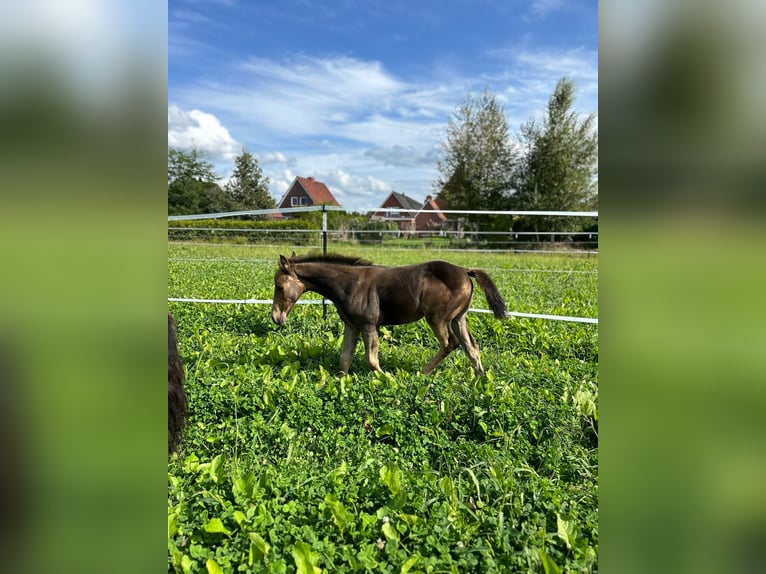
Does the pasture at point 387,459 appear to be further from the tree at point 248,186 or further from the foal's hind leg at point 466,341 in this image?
the tree at point 248,186

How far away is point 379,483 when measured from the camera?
2.82 meters

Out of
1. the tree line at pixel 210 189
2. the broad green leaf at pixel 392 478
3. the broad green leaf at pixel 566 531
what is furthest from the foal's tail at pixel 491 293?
the tree line at pixel 210 189

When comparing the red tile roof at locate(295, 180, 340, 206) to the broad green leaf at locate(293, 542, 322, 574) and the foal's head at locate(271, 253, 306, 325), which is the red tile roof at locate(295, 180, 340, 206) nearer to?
the foal's head at locate(271, 253, 306, 325)

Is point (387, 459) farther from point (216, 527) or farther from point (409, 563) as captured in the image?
point (216, 527)

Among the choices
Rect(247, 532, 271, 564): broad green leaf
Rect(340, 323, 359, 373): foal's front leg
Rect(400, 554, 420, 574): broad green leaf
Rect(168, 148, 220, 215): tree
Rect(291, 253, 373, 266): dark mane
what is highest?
Rect(168, 148, 220, 215): tree

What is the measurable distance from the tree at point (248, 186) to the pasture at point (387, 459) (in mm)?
43682

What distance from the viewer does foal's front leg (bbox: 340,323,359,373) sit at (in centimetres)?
523

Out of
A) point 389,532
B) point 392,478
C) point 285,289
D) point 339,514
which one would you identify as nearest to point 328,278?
point 285,289

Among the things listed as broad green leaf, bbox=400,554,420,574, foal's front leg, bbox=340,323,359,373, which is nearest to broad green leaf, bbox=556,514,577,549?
broad green leaf, bbox=400,554,420,574

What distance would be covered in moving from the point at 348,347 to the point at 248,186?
46.7 meters
